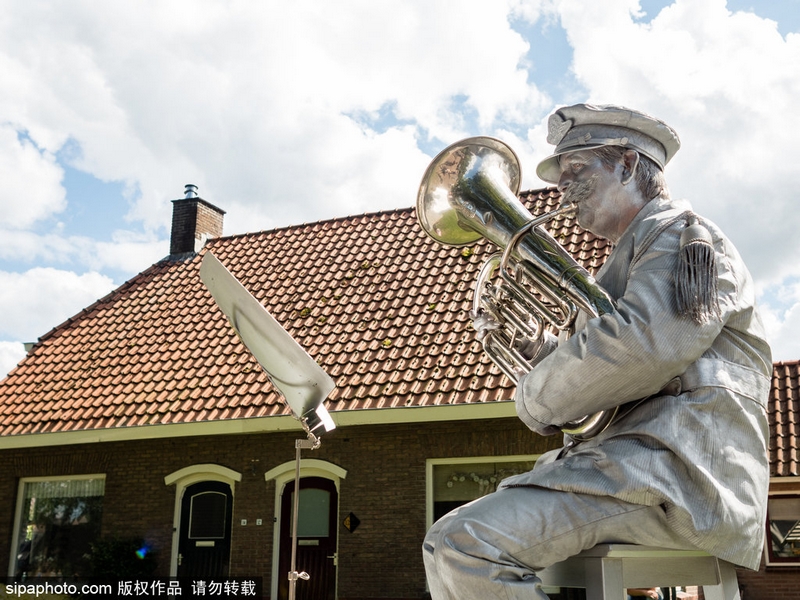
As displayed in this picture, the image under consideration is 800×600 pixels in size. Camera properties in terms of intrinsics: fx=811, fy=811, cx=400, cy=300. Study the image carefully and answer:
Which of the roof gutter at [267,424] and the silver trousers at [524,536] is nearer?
the silver trousers at [524,536]

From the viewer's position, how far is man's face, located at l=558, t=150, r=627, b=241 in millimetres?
2252

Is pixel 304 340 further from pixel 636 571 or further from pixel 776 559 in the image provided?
pixel 636 571

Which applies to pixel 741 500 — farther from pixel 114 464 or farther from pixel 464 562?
pixel 114 464

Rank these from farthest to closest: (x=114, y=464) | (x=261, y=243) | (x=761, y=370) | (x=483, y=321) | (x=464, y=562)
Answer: (x=261, y=243)
(x=114, y=464)
(x=483, y=321)
(x=761, y=370)
(x=464, y=562)

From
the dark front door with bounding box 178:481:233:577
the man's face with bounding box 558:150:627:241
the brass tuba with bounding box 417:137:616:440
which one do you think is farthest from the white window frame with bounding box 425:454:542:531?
the man's face with bounding box 558:150:627:241

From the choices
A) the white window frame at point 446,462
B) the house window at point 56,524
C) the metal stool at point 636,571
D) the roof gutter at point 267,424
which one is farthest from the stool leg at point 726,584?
the house window at point 56,524

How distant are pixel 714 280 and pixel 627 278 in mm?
274

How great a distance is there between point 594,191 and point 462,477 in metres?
8.48

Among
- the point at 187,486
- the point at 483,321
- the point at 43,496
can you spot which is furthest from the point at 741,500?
the point at 43,496

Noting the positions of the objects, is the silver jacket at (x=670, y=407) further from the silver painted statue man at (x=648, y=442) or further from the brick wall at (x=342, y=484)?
the brick wall at (x=342, y=484)

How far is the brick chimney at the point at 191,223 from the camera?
1614 centimetres

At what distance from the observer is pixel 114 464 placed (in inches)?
488

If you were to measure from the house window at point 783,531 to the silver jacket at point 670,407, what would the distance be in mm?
11736

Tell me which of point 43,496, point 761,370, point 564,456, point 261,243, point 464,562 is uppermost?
point 261,243
